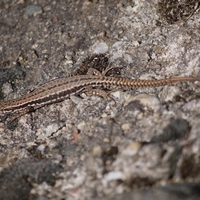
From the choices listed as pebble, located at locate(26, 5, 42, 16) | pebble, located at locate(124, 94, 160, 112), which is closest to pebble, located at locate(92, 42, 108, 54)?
pebble, located at locate(124, 94, 160, 112)

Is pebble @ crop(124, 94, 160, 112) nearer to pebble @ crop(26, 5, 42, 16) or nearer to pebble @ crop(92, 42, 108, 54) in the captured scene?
pebble @ crop(92, 42, 108, 54)

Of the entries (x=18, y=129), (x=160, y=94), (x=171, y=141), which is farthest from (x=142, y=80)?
(x=18, y=129)

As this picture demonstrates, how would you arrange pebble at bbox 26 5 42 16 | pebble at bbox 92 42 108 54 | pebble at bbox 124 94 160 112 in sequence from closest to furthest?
1. pebble at bbox 124 94 160 112
2. pebble at bbox 92 42 108 54
3. pebble at bbox 26 5 42 16

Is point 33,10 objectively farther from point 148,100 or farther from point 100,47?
point 148,100

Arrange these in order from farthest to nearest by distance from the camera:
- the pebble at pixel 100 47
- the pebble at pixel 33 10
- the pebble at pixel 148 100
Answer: the pebble at pixel 33 10
the pebble at pixel 100 47
the pebble at pixel 148 100

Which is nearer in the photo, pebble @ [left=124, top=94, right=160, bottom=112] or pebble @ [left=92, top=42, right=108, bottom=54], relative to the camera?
pebble @ [left=124, top=94, right=160, bottom=112]

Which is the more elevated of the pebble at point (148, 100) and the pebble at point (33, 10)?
A: the pebble at point (33, 10)

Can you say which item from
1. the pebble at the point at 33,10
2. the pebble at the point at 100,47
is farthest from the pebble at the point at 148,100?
the pebble at the point at 33,10

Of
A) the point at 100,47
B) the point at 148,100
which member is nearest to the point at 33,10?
the point at 100,47

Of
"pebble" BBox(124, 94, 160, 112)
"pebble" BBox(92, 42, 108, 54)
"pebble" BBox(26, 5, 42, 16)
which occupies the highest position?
"pebble" BBox(26, 5, 42, 16)

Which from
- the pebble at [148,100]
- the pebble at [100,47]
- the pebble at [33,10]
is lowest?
the pebble at [148,100]

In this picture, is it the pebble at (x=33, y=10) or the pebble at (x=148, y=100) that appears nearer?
the pebble at (x=148, y=100)

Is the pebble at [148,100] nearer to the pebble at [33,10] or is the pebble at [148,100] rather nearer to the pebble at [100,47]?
the pebble at [100,47]

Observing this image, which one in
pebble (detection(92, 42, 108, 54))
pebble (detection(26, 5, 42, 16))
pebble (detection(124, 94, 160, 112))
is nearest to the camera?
pebble (detection(124, 94, 160, 112))
